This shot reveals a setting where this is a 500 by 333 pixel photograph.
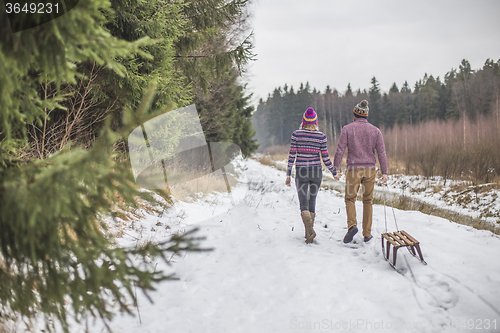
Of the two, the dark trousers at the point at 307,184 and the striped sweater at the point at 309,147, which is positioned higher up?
the striped sweater at the point at 309,147

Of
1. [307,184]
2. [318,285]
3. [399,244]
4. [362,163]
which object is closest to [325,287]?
[318,285]

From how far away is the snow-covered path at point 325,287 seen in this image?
98.3 inches

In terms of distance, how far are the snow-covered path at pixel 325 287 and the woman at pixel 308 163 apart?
0.49 m

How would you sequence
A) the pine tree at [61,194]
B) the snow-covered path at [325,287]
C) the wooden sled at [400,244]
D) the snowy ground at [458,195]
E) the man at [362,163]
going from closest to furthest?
1. the pine tree at [61,194]
2. the snow-covered path at [325,287]
3. the wooden sled at [400,244]
4. the man at [362,163]
5. the snowy ground at [458,195]

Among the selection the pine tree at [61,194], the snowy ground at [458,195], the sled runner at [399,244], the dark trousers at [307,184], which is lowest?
the snowy ground at [458,195]

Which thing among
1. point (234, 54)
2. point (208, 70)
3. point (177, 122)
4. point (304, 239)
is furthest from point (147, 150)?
point (304, 239)

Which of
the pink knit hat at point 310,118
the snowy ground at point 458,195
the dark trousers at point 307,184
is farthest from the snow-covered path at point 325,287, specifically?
the snowy ground at point 458,195

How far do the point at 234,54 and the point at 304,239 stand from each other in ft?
13.8

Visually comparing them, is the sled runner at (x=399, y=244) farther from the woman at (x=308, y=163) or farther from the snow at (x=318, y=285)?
the woman at (x=308, y=163)

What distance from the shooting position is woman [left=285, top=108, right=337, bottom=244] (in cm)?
431

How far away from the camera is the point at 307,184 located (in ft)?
14.4

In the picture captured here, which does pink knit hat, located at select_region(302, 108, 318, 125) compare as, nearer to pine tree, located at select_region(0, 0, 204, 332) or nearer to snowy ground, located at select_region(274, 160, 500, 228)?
pine tree, located at select_region(0, 0, 204, 332)

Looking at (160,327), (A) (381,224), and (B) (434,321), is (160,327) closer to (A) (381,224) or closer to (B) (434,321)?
(B) (434,321)

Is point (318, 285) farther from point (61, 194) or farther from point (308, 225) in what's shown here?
point (61, 194)
